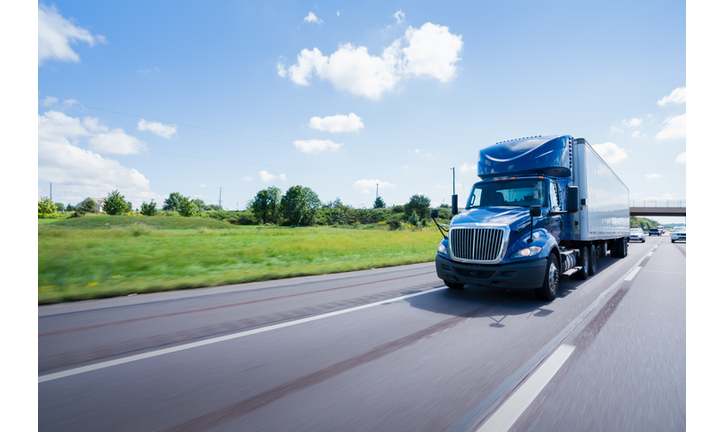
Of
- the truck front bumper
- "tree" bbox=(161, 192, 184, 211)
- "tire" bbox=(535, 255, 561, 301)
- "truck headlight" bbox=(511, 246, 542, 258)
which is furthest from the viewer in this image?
"tree" bbox=(161, 192, 184, 211)

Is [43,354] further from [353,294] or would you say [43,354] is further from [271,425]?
[353,294]

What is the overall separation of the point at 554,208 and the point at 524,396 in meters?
6.43

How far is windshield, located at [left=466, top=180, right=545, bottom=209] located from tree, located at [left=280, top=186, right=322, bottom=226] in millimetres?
81640

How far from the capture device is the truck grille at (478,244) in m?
6.35

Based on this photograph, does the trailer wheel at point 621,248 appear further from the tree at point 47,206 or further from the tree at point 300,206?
the tree at point 47,206

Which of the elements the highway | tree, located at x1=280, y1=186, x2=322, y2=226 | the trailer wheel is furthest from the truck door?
tree, located at x1=280, y1=186, x2=322, y2=226

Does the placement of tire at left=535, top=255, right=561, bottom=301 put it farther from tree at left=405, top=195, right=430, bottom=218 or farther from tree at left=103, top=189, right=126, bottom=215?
tree at left=103, top=189, right=126, bottom=215

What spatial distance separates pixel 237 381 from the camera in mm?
3078

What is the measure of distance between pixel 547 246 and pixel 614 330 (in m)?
2.21

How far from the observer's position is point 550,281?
6.68m

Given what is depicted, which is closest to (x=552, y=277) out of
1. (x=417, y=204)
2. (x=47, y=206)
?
(x=417, y=204)

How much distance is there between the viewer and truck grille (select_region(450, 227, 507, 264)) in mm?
6352

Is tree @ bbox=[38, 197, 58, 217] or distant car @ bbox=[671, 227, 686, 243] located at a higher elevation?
tree @ bbox=[38, 197, 58, 217]

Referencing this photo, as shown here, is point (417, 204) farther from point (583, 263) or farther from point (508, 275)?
point (508, 275)
